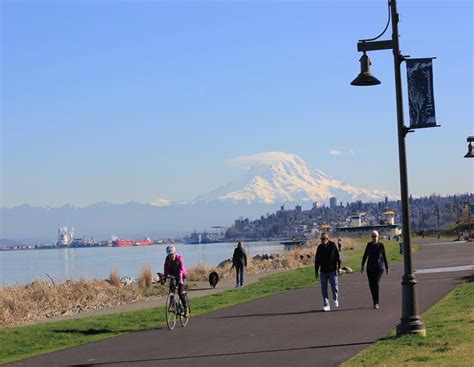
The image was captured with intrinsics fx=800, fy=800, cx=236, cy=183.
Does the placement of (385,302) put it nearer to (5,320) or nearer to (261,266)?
(5,320)

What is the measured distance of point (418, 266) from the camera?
3422cm

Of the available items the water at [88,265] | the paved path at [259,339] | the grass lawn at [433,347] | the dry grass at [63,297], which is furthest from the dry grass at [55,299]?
the grass lawn at [433,347]

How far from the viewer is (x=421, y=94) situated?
12.7 m

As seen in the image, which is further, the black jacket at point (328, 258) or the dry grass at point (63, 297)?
the dry grass at point (63, 297)

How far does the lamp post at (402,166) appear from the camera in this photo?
1256 cm

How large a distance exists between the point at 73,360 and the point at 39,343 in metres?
2.77

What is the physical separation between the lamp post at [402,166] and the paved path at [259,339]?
2.87ft

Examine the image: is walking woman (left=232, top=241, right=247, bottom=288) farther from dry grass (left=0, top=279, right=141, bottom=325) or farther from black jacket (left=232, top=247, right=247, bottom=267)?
dry grass (left=0, top=279, right=141, bottom=325)

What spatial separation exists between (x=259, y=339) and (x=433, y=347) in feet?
12.4

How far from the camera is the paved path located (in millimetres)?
12172

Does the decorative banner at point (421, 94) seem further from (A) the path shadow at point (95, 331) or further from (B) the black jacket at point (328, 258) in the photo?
(A) the path shadow at point (95, 331)

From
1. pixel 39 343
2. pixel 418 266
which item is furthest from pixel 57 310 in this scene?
pixel 418 266

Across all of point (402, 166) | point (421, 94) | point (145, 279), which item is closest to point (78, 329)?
point (402, 166)

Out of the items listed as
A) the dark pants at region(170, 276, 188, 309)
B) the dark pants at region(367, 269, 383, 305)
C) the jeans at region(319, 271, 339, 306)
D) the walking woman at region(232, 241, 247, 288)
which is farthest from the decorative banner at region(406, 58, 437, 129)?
the walking woman at region(232, 241, 247, 288)
